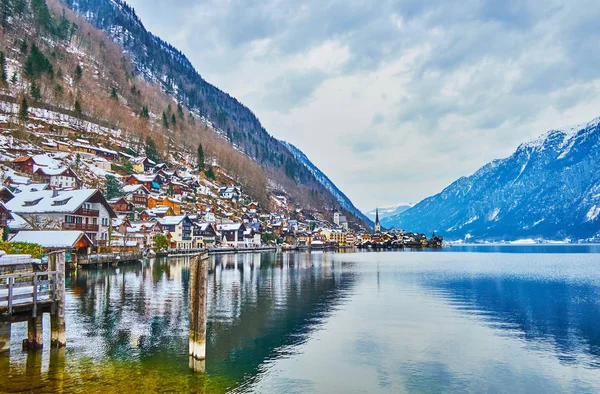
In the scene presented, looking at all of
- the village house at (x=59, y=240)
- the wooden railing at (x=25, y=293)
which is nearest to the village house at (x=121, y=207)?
the village house at (x=59, y=240)

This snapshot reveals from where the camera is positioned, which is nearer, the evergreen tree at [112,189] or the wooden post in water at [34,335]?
the wooden post in water at [34,335]

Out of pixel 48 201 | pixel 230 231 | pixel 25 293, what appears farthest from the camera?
pixel 230 231

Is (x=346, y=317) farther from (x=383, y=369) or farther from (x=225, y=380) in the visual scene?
(x=225, y=380)

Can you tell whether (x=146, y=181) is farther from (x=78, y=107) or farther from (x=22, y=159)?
(x=78, y=107)

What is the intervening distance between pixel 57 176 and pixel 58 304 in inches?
4738

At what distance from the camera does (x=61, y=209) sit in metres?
78.4

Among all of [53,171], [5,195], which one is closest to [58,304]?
[5,195]

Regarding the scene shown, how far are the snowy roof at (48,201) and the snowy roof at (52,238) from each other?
599cm

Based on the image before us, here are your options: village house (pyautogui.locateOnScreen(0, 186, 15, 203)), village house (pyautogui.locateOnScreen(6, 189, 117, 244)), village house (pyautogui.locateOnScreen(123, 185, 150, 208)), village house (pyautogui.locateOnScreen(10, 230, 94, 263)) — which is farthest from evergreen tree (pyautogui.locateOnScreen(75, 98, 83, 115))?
village house (pyautogui.locateOnScreen(10, 230, 94, 263))

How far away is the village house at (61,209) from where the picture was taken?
78.1m

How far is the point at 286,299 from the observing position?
48.6 metres

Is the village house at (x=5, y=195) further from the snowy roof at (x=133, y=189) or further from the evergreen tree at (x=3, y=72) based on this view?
the evergreen tree at (x=3, y=72)

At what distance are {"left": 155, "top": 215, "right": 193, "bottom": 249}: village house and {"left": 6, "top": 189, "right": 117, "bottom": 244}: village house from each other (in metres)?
54.7

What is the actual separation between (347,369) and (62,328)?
50.7 ft
